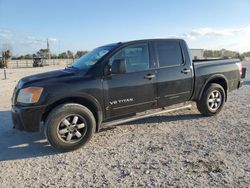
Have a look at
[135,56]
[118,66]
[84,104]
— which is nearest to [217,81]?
[135,56]

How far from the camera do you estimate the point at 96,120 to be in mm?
5109

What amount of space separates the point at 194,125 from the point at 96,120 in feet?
7.69

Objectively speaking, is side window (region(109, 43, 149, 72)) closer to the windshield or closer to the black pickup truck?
the black pickup truck

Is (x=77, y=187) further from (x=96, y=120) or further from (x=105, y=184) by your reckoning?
(x=96, y=120)

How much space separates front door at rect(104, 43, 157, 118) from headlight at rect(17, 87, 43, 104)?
4.02 feet

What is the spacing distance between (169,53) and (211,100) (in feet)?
5.68

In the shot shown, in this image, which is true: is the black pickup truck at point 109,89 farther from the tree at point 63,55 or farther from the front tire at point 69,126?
the tree at point 63,55

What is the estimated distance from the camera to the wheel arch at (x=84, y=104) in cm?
474

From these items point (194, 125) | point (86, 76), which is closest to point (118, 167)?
point (86, 76)

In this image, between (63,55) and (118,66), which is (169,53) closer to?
(118,66)

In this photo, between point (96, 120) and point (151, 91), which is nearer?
point (96, 120)

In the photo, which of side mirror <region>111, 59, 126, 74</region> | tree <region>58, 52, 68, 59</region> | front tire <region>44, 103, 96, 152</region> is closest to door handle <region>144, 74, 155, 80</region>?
side mirror <region>111, 59, 126, 74</region>

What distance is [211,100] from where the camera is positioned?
22.0ft

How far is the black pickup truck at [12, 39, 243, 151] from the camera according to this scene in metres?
4.62
